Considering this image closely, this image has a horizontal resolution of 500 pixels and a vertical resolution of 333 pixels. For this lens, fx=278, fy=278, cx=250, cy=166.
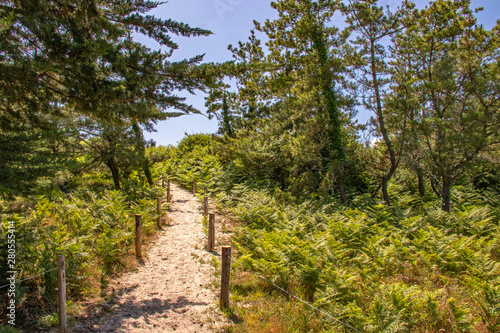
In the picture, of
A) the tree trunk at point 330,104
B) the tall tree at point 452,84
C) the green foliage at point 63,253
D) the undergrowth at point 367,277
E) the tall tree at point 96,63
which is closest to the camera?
the tall tree at point 96,63

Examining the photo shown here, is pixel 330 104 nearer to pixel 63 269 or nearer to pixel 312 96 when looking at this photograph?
pixel 312 96

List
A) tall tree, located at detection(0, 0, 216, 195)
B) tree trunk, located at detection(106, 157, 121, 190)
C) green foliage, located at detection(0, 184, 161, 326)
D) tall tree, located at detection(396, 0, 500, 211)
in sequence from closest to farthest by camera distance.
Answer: tall tree, located at detection(0, 0, 216, 195) < green foliage, located at detection(0, 184, 161, 326) < tall tree, located at detection(396, 0, 500, 211) < tree trunk, located at detection(106, 157, 121, 190)

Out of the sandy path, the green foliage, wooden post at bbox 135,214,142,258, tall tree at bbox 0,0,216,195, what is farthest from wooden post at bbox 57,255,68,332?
wooden post at bbox 135,214,142,258

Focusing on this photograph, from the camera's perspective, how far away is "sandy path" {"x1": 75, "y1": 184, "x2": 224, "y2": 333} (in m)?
5.16

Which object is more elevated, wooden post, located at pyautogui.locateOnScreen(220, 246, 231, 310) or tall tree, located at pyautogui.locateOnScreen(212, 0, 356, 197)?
tall tree, located at pyautogui.locateOnScreen(212, 0, 356, 197)

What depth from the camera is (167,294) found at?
20.9ft

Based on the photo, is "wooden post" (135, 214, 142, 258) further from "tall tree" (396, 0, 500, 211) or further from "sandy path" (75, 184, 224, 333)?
"tall tree" (396, 0, 500, 211)

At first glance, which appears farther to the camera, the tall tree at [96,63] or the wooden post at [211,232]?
the wooden post at [211,232]

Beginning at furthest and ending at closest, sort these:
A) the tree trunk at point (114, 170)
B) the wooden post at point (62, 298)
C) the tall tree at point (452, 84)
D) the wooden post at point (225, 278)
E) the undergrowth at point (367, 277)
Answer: the tree trunk at point (114, 170) → the tall tree at point (452, 84) → the wooden post at point (225, 278) → the undergrowth at point (367, 277) → the wooden post at point (62, 298)

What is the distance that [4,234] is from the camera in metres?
5.22

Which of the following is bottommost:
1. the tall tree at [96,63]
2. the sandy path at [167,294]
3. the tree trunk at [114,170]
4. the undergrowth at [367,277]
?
the sandy path at [167,294]

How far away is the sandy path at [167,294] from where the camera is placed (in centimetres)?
516

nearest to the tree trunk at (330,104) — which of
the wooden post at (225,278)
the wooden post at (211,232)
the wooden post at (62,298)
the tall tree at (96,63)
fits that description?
the wooden post at (211,232)

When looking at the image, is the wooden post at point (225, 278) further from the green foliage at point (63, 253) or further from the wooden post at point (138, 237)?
the wooden post at point (138, 237)
